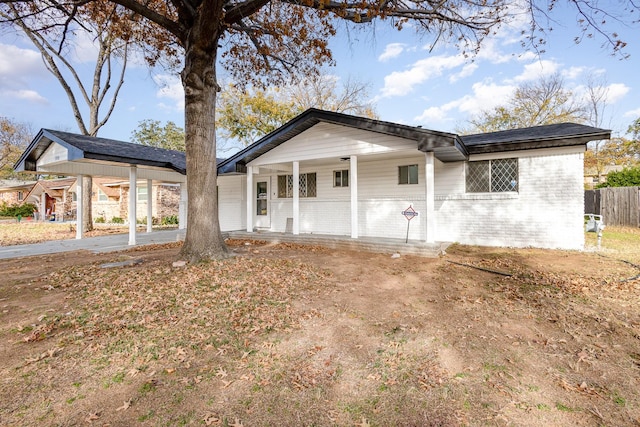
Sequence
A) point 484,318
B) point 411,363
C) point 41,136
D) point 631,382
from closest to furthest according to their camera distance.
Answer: point 631,382 → point 411,363 → point 484,318 → point 41,136

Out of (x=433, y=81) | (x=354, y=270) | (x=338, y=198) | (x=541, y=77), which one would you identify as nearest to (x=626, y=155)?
(x=541, y=77)

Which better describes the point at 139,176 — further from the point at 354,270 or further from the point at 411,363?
the point at 411,363

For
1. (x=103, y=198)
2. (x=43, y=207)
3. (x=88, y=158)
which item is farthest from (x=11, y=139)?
(x=88, y=158)

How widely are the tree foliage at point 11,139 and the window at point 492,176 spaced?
132 feet

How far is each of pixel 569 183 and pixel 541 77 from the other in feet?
72.2

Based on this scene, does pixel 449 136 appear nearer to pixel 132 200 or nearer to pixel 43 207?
pixel 132 200

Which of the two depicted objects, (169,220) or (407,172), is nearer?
(407,172)

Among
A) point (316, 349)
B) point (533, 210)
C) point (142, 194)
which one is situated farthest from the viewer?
point (142, 194)

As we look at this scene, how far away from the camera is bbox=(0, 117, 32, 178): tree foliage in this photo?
3123 cm

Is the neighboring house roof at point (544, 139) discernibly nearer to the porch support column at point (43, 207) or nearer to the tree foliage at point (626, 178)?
the tree foliage at point (626, 178)

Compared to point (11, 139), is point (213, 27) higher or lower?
lower

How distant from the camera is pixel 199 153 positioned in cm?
696

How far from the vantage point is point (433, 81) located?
46.4 feet

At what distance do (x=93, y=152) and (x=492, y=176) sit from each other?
12213 mm
